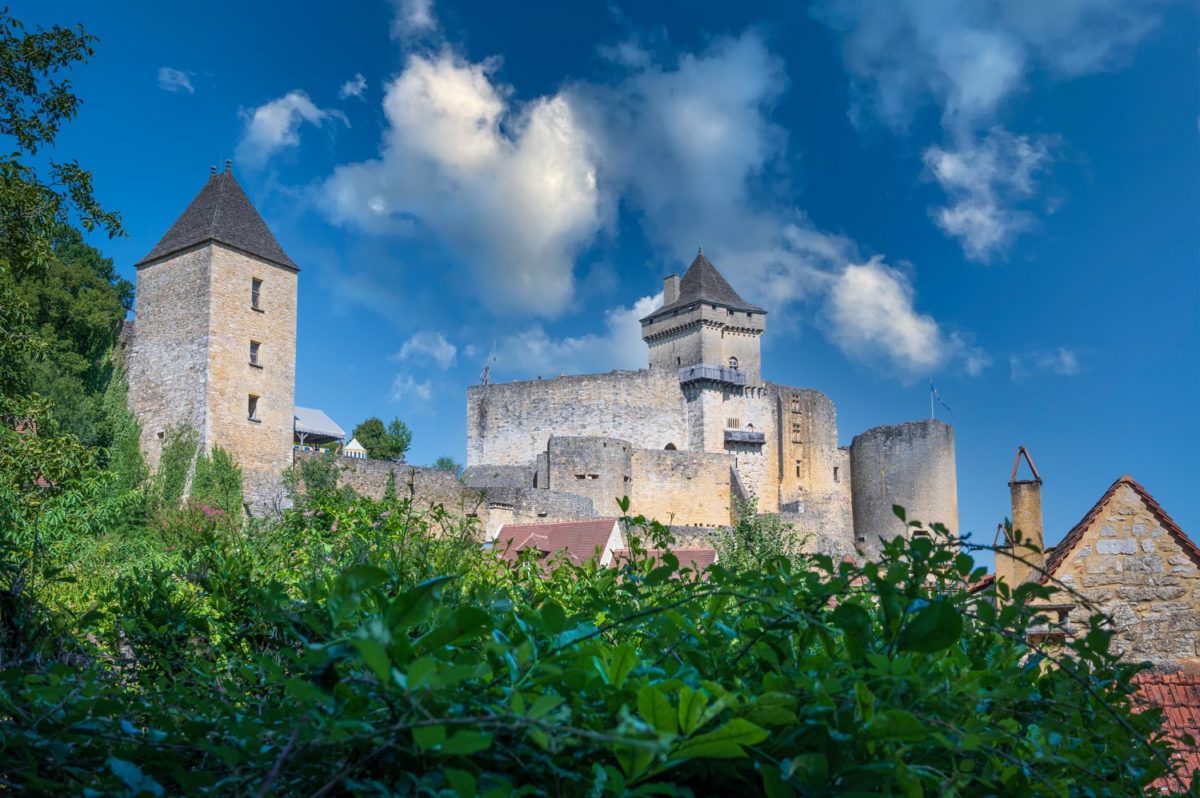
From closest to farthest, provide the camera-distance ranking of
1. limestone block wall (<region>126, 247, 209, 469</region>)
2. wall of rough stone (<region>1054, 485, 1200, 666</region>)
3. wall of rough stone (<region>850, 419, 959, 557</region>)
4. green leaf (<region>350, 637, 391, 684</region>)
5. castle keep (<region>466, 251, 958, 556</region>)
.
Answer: green leaf (<region>350, 637, 391, 684</region>)
wall of rough stone (<region>1054, 485, 1200, 666</region>)
limestone block wall (<region>126, 247, 209, 469</region>)
castle keep (<region>466, 251, 958, 556</region>)
wall of rough stone (<region>850, 419, 959, 557</region>)

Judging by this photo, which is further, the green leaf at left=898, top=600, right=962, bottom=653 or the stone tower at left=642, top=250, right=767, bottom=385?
the stone tower at left=642, top=250, right=767, bottom=385

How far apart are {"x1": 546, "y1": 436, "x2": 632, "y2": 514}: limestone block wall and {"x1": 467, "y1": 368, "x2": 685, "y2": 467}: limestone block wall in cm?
505

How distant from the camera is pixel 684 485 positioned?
3800 centimetres

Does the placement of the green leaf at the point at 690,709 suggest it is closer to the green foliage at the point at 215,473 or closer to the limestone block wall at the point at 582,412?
the green foliage at the point at 215,473

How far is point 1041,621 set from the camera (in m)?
1.75

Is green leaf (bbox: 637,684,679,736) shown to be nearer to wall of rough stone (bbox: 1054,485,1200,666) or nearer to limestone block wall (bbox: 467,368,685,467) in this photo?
wall of rough stone (bbox: 1054,485,1200,666)

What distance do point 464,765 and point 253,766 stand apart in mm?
293

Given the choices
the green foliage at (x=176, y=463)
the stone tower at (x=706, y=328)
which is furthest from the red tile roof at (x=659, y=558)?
the stone tower at (x=706, y=328)

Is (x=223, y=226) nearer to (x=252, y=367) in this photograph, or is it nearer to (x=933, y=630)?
(x=252, y=367)

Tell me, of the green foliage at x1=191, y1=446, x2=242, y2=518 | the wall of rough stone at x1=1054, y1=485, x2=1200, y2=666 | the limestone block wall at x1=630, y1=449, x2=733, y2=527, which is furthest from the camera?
the limestone block wall at x1=630, y1=449, x2=733, y2=527

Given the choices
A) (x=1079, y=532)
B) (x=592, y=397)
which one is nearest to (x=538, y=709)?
(x=1079, y=532)

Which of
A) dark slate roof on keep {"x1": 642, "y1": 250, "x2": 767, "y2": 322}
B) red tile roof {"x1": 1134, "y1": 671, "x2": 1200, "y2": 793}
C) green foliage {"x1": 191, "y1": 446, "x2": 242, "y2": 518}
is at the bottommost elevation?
red tile roof {"x1": 1134, "y1": 671, "x2": 1200, "y2": 793}

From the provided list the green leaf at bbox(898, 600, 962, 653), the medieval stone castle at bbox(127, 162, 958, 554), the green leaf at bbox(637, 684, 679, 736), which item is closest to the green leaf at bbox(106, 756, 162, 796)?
the green leaf at bbox(637, 684, 679, 736)

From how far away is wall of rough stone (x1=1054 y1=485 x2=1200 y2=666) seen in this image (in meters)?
7.24
